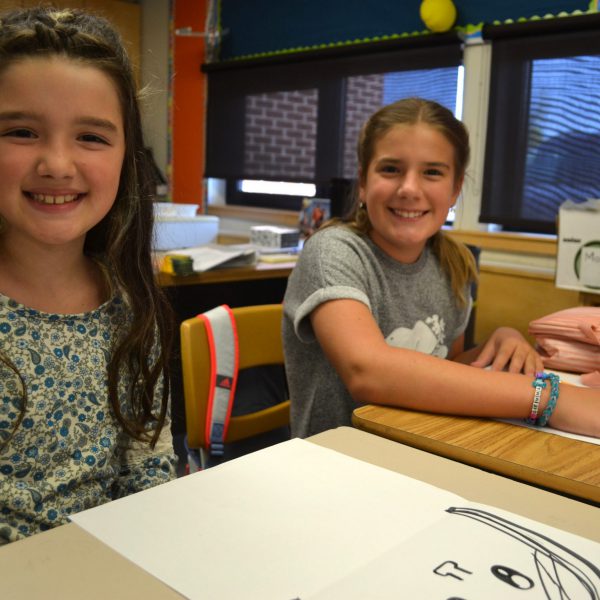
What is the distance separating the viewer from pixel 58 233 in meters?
0.83

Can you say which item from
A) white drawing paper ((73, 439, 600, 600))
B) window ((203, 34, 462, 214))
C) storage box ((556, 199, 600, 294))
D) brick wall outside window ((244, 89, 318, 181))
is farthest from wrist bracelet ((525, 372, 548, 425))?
brick wall outside window ((244, 89, 318, 181))

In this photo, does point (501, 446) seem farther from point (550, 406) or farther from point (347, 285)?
point (347, 285)

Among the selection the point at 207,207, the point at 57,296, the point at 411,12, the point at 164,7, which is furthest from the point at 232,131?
the point at 57,296

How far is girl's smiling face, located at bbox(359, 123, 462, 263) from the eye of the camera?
1274 mm

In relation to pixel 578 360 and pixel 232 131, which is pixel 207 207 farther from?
pixel 578 360

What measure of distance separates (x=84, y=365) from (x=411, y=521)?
48cm

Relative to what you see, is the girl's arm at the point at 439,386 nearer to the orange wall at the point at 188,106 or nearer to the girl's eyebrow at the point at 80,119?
the girl's eyebrow at the point at 80,119

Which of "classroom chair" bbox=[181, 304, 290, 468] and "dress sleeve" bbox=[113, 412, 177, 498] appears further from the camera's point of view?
"classroom chair" bbox=[181, 304, 290, 468]

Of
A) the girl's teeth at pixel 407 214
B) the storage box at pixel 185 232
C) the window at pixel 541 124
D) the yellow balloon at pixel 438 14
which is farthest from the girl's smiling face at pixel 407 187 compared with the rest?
the yellow balloon at pixel 438 14

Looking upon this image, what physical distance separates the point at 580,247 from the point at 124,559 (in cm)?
154

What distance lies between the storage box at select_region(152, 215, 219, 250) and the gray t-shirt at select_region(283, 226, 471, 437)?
1471 mm

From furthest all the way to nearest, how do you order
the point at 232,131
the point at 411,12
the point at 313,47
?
the point at 232,131
the point at 313,47
the point at 411,12

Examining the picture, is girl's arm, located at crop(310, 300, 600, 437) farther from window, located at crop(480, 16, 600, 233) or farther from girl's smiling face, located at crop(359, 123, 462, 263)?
window, located at crop(480, 16, 600, 233)

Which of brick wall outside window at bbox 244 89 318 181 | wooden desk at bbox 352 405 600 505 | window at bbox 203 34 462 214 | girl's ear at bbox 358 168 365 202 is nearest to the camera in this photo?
wooden desk at bbox 352 405 600 505
